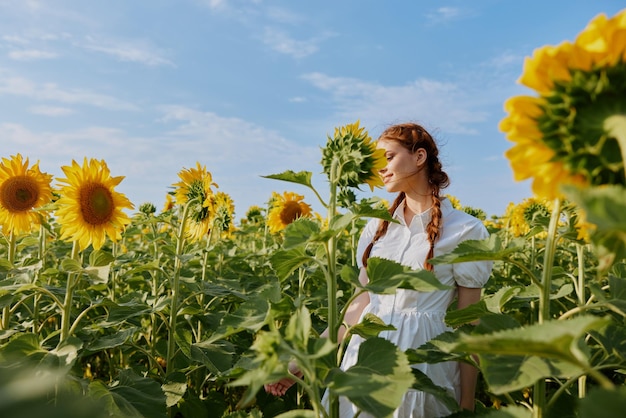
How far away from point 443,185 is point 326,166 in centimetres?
114

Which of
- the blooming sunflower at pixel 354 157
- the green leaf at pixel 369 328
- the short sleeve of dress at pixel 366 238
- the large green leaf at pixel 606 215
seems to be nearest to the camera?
the large green leaf at pixel 606 215

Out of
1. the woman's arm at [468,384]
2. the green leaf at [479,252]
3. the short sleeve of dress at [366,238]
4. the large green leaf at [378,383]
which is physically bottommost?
the woman's arm at [468,384]

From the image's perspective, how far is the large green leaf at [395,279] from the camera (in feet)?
5.27

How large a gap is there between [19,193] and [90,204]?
0.88 metres

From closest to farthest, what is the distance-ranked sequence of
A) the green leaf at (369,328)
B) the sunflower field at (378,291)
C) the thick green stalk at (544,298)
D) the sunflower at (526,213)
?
the sunflower field at (378,291)
the thick green stalk at (544,298)
the green leaf at (369,328)
the sunflower at (526,213)

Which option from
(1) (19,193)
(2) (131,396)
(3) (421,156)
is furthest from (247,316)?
(1) (19,193)

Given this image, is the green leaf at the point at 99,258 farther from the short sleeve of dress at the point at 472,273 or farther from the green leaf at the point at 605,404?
the green leaf at the point at 605,404

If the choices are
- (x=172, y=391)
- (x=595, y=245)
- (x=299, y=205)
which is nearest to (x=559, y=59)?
(x=595, y=245)

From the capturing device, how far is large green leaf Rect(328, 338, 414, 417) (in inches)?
51.1

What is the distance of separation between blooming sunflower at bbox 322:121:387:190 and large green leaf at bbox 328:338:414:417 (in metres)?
0.75

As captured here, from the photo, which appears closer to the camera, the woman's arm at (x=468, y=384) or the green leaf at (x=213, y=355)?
the woman's arm at (x=468, y=384)

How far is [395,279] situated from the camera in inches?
66.8

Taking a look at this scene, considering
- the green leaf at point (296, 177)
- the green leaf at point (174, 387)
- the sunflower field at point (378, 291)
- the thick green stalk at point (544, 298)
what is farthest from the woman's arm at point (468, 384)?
the green leaf at point (174, 387)

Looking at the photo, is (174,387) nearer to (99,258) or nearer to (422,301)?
(99,258)
